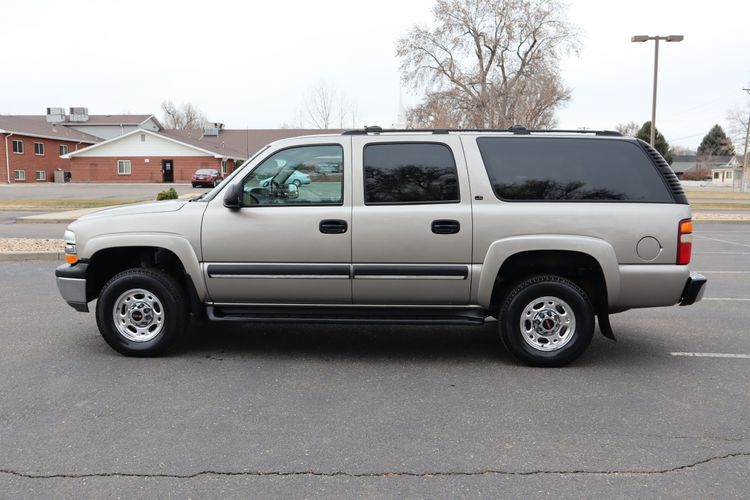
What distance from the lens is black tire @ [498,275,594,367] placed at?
5.22 metres

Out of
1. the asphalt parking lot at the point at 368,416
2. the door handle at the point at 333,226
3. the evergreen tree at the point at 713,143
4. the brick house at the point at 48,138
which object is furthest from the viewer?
the evergreen tree at the point at 713,143

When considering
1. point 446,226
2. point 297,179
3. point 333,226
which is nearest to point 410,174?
point 446,226

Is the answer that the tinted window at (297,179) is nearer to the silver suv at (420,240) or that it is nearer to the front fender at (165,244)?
the silver suv at (420,240)

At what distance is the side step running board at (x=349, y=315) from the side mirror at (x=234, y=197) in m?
0.89

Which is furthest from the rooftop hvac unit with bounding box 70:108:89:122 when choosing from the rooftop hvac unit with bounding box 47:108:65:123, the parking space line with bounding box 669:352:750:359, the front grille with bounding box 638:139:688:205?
the parking space line with bounding box 669:352:750:359

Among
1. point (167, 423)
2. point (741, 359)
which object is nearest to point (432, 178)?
point (167, 423)

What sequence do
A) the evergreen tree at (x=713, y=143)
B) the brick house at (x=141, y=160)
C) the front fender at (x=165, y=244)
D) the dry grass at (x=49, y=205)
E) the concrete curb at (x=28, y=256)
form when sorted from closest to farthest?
the front fender at (x=165, y=244) < the concrete curb at (x=28, y=256) < the dry grass at (x=49, y=205) < the brick house at (x=141, y=160) < the evergreen tree at (x=713, y=143)

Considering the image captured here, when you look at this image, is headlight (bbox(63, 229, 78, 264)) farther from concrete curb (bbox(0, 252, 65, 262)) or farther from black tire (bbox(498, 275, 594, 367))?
concrete curb (bbox(0, 252, 65, 262))

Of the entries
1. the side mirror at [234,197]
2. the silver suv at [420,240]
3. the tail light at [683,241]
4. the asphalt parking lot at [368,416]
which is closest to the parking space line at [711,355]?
the asphalt parking lot at [368,416]

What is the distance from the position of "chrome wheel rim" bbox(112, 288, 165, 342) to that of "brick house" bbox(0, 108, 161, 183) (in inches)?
2134

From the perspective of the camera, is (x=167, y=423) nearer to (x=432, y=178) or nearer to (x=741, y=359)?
(x=432, y=178)

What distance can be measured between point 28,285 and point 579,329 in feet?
24.8

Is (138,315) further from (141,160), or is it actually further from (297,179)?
(141,160)

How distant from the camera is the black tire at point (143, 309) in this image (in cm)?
543
